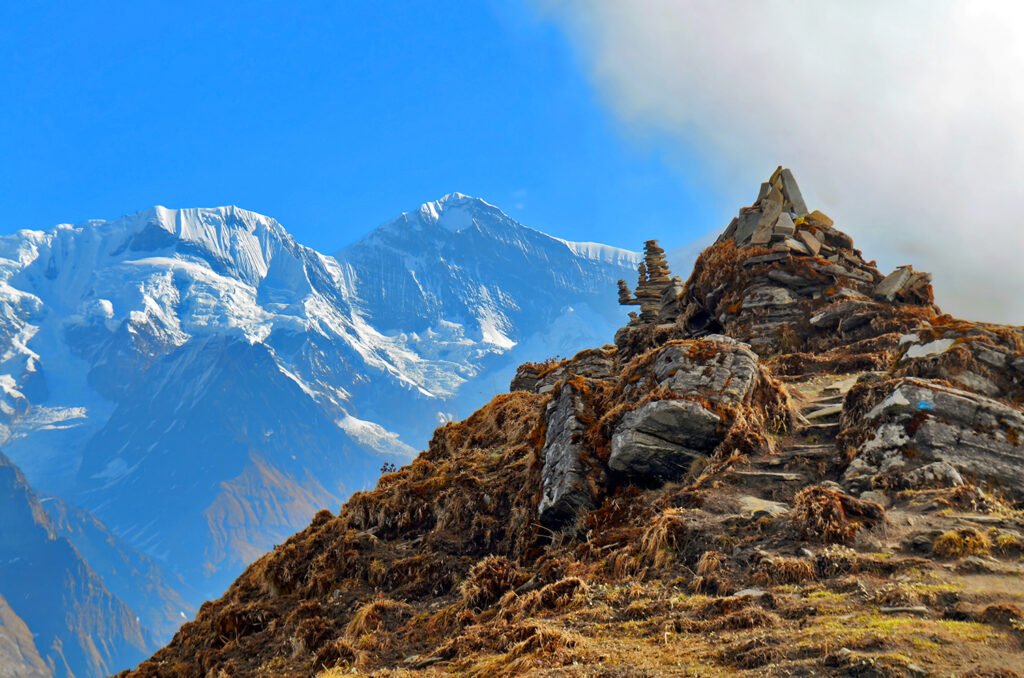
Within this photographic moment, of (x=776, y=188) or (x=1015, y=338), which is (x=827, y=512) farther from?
(x=776, y=188)

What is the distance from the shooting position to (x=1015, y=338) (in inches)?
863

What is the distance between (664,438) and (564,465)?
96.1 inches

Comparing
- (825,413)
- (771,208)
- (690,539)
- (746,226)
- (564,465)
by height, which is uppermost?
(771,208)

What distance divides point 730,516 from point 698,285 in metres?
27.8

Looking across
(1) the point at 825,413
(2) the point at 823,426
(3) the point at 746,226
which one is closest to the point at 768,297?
(3) the point at 746,226

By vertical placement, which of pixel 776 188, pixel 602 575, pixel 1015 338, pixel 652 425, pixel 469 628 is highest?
pixel 776 188

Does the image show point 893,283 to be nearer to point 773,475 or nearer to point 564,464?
point 773,475

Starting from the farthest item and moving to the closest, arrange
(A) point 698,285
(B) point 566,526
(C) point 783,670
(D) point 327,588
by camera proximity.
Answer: (A) point 698,285 → (D) point 327,588 → (B) point 566,526 → (C) point 783,670

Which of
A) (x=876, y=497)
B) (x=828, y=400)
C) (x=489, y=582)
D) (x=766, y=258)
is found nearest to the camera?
(x=876, y=497)

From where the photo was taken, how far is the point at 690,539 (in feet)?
46.7

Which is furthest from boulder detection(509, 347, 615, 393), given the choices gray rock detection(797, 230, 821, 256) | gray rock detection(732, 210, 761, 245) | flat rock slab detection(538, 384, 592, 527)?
gray rock detection(797, 230, 821, 256)

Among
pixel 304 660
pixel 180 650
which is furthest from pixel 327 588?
pixel 180 650

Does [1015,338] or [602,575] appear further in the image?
[1015,338]

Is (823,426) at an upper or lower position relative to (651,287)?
lower
